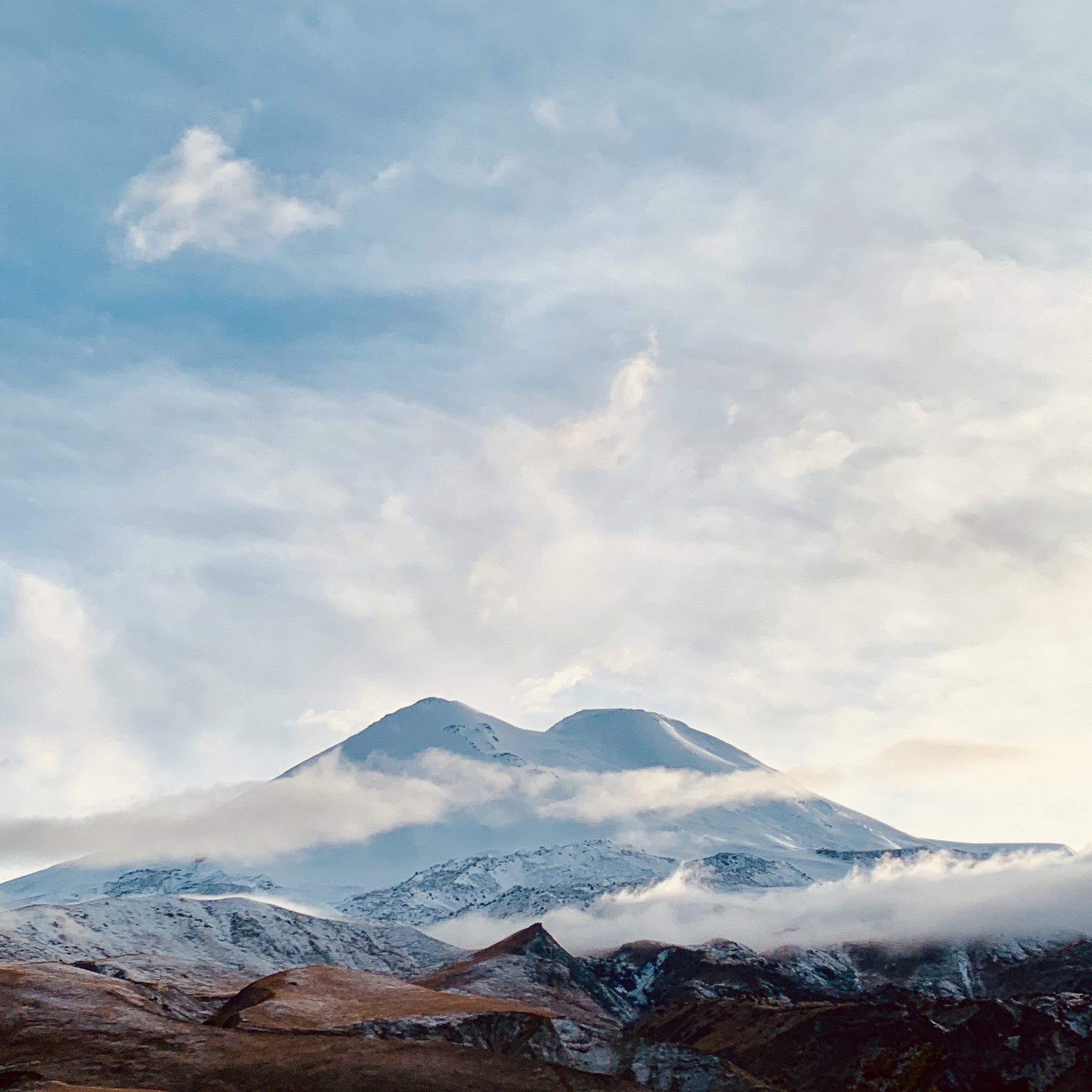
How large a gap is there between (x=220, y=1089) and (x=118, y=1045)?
88.1 feet

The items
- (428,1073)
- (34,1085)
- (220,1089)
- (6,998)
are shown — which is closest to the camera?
(34,1085)

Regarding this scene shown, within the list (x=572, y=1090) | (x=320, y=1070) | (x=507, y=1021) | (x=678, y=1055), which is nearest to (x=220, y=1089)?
(x=320, y=1070)

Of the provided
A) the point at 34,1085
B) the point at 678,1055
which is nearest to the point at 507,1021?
the point at 678,1055

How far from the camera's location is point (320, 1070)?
151m

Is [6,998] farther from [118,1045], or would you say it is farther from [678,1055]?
[678,1055]

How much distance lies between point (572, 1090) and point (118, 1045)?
6987 cm

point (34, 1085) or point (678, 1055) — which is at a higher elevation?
point (34, 1085)

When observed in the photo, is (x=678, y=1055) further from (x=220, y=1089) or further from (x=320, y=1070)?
(x=220, y=1089)

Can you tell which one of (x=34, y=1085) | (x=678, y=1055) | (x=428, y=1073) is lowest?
(x=678, y=1055)

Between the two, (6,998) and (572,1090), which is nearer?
(572,1090)

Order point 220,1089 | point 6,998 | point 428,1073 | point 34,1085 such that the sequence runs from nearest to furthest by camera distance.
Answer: point 34,1085 → point 220,1089 → point 428,1073 → point 6,998

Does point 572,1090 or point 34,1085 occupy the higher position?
point 34,1085

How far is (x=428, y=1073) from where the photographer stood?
6068 inches

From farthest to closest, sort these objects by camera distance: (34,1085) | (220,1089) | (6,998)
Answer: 1. (6,998)
2. (220,1089)
3. (34,1085)
